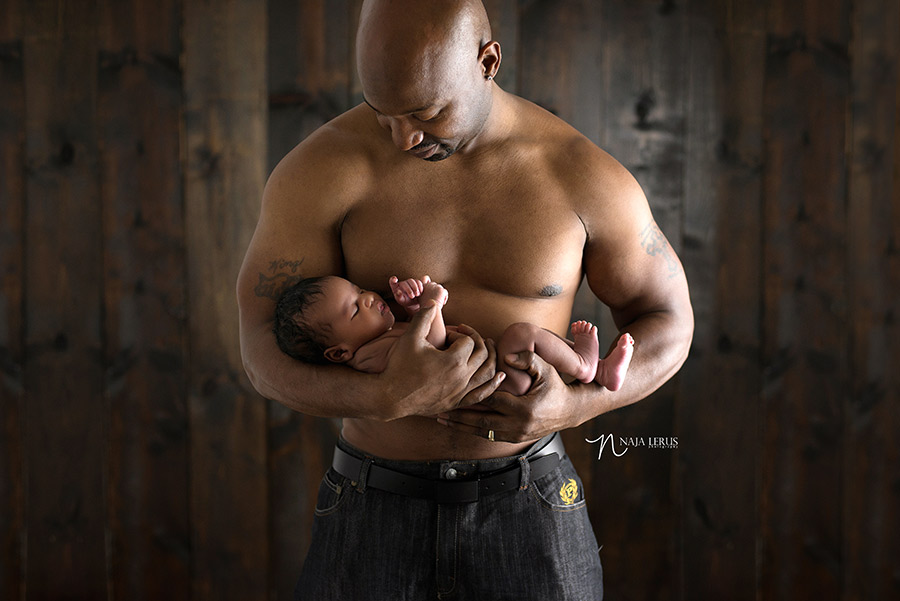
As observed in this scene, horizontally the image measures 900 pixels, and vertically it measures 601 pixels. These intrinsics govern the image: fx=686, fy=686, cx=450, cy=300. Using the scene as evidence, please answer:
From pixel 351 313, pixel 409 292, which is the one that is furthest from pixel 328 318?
pixel 409 292

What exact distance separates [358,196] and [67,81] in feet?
4.21

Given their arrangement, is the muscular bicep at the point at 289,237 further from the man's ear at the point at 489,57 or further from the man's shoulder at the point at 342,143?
the man's ear at the point at 489,57

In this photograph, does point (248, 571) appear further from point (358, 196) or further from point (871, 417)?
point (871, 417)

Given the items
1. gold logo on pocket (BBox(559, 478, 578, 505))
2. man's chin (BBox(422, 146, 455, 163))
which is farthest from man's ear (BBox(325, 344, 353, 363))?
gold logo on pocket (BBox(559, 478, 578, 505))

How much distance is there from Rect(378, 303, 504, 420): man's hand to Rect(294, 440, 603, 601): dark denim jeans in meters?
0.18

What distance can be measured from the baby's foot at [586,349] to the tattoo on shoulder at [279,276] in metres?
0.48

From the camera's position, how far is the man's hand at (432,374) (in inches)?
40.2

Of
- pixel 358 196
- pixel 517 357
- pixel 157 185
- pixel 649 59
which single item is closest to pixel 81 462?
pixel 157 185

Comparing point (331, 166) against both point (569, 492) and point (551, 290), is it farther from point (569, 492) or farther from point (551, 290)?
point (569, 492)

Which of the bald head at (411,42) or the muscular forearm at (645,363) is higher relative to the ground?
the bald head at (411,42)

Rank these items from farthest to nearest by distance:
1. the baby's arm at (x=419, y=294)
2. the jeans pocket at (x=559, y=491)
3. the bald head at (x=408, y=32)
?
the jeans pocket at (x=559, y=491) → the baby's arm at (x=419, y=294) → the bald head at (x=408, y=32)

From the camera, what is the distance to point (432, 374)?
1.02 m

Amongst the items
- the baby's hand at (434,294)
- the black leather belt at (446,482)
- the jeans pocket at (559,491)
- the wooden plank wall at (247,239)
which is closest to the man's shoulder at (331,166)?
the baby's hand at (434,294)

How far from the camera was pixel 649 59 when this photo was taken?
6.25ft
